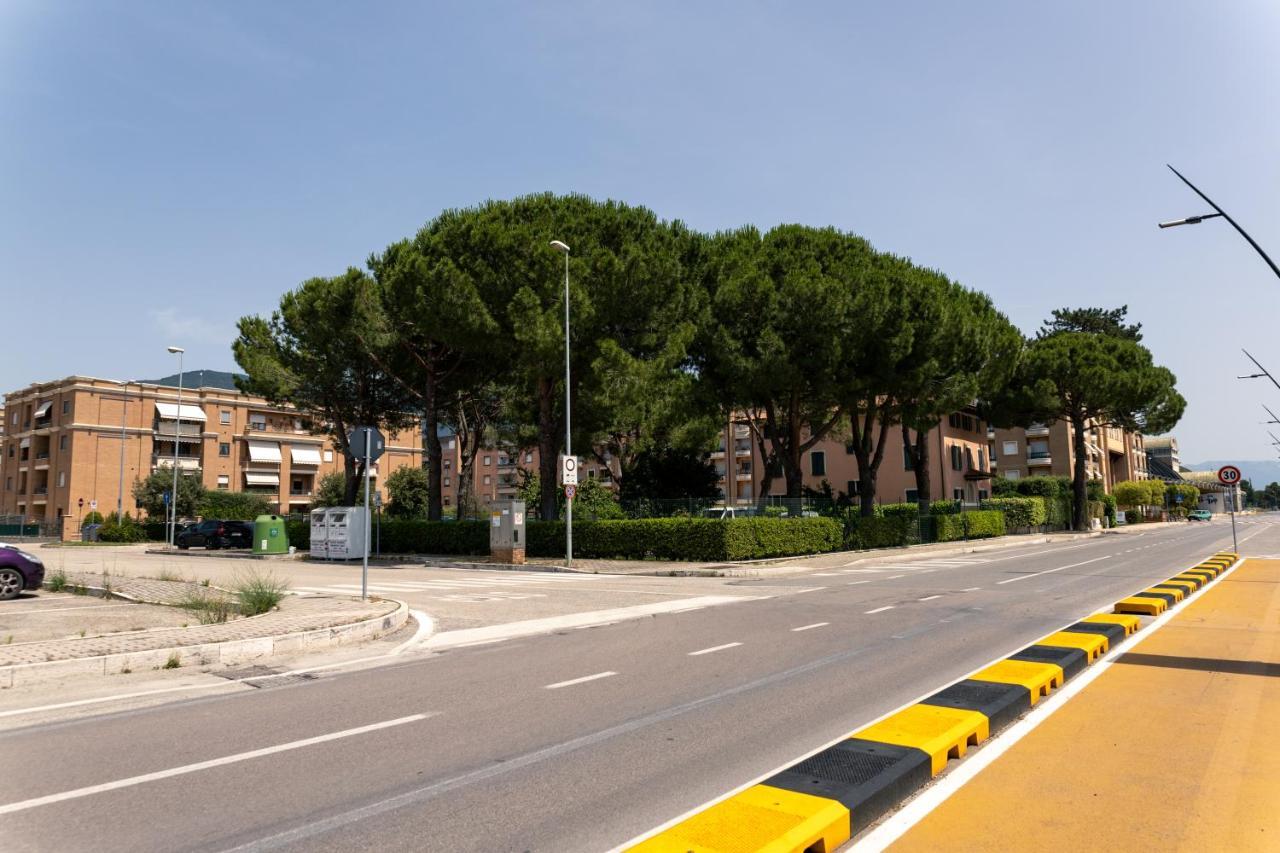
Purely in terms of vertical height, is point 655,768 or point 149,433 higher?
point 149,433

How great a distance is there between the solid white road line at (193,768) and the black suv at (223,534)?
38296 millimetres

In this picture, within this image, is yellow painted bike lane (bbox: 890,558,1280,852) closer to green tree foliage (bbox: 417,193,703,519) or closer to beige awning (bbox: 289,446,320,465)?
green tree foliage (bbox: 417,193,703,519)

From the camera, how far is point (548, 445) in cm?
2959

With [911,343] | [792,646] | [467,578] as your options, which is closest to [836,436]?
[911,343]

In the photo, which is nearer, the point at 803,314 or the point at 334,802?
the point at 334,802

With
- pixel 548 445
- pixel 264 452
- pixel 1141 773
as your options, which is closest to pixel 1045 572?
pixel 548 445

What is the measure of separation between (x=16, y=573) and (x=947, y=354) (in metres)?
29.9

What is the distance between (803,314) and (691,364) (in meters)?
5.30

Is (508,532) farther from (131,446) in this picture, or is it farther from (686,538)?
(131,446)

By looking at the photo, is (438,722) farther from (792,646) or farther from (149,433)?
(149,433)

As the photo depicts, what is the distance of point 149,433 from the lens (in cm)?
7000

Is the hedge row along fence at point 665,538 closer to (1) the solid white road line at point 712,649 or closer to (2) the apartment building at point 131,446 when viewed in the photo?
(1) the solid white road line at point 712,649

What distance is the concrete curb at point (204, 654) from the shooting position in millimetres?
7613

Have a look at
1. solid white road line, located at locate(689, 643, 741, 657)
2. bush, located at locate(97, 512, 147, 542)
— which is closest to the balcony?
bush, located at locate(97, 512, 147, 542)
